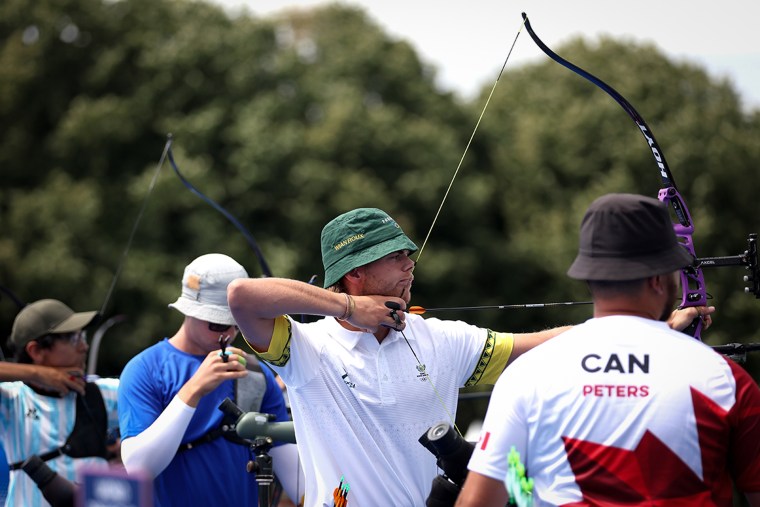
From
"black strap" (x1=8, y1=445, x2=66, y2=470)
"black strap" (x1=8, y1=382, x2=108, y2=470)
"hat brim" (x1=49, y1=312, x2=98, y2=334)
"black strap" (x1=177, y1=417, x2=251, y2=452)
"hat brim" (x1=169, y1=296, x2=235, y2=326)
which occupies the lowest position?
"black strap" (x1=8, y1=445, x2=66, y2=470)

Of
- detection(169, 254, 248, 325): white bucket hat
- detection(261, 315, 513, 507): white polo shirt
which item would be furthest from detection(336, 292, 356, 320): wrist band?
detection(169, 254, 248, 325): white bucket hat

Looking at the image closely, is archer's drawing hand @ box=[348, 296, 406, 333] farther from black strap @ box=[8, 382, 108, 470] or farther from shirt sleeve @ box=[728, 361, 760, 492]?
black strap @ box=[8, 382, 108, 470]

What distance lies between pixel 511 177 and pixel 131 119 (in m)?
8.97

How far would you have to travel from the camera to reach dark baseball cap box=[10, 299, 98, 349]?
4.86 m

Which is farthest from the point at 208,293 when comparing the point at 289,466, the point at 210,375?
the point at 289,466

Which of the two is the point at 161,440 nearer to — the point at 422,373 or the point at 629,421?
the point at 422,373

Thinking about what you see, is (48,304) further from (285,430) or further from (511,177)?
(511,177)

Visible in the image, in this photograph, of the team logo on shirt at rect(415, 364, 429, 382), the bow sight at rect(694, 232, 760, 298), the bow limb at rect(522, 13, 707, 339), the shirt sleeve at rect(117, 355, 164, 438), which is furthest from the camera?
the shirt sleeve at rect(117, 355, 164, 438)

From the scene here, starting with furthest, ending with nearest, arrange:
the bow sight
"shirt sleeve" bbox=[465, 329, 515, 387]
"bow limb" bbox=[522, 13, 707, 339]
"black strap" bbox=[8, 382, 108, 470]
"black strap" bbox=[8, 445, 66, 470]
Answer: "black strap" bbox=[8, 382, 108, 470] → "black strap" bbox=[8, 445, 66, 470] → the bow sight → "bow limb" bbox=[522, 13, 707, 339] → "shirt sleeve" bbox=[465, 329, 515, 387]

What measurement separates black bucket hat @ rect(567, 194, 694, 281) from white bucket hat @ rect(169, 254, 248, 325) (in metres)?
2.00

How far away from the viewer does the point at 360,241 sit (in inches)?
130

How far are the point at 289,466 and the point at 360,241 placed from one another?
1415 millimetres

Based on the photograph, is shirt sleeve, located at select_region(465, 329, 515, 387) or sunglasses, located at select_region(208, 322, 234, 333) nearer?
shirt sleeve, located at select_region(465, 329, 515, 387)

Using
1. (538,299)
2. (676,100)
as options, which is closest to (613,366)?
(538,299)
